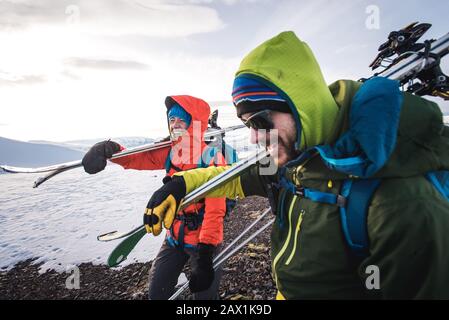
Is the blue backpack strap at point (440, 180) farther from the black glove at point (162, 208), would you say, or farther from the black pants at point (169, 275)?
the black pants at point (169, 275)

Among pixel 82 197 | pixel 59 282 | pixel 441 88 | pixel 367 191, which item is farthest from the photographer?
pixel 82 197

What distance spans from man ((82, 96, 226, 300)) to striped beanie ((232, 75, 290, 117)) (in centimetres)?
189

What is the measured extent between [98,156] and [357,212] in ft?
12.9

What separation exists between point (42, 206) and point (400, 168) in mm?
17496

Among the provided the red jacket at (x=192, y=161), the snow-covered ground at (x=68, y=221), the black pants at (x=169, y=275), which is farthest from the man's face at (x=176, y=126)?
the snow-covered ground at (x=68, y=221)

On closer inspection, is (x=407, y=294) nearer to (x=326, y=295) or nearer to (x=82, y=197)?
(x=326, y=295)

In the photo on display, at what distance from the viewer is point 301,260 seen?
1.42 m

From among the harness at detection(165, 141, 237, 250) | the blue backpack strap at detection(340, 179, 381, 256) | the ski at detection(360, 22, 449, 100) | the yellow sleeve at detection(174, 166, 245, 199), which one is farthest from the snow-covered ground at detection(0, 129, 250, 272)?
the blue backpack strap at detection(340, 179, 381, 256)

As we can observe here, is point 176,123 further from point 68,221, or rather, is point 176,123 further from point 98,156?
point 68,221

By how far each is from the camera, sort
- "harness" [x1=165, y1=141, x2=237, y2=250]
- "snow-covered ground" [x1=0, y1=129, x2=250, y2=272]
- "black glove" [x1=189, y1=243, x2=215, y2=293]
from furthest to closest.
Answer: "snow-covered ground" [x1=0, y1=129, x2=250, y2=272]
"harness" [x1=165, y1=141, x2=237, y2=250]
"black glove" [x1=189, y1=243, x2=215, y2=293]

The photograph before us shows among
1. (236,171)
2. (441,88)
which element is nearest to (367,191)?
(236,171)

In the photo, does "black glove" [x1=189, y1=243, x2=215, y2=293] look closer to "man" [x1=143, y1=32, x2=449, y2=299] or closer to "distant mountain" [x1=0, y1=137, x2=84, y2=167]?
"man" [x1=143, y1=32, x2=449, y2=299]

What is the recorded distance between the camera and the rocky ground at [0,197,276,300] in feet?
15.9

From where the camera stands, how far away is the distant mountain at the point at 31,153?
7714 centimetres
